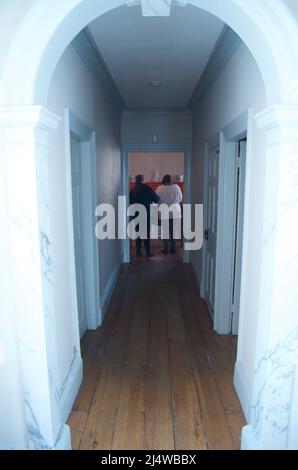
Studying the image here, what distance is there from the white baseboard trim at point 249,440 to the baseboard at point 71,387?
3.44 ft

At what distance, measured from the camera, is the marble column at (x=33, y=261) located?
4.55 feet

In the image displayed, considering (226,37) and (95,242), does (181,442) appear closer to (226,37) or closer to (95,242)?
(95,242)

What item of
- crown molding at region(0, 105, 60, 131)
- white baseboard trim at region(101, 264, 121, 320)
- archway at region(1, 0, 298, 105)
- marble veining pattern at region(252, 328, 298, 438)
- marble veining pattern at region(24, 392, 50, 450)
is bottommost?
white baseboard trim at region(101, 264, 121, 320)

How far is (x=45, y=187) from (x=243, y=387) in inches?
A: 69.7

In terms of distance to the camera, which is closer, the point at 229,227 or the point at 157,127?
the point at 229,227

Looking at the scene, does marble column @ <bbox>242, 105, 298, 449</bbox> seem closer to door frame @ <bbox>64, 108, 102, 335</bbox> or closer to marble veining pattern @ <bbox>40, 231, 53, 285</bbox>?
marble veining pattern @ <bbox>40, 231, 53, 285</bbox>

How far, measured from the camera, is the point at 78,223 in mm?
2910

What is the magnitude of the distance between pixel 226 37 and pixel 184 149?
3.11m

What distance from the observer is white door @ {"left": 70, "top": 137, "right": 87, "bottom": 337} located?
110 inches

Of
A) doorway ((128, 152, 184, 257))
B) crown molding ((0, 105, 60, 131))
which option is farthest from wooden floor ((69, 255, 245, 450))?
doorway ((128, 152, 184, 257))

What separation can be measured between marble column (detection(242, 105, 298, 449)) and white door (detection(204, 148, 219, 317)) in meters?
1.78

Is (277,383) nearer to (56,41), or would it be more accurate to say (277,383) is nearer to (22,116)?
(22,116)

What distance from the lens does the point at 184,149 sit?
18.1 ft

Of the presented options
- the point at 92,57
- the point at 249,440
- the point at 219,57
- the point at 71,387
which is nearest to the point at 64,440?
the point at 71,387
